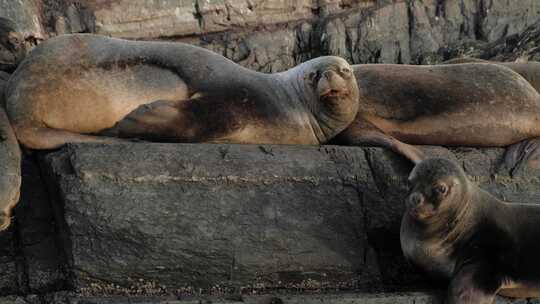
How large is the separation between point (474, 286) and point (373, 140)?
120 centimetres

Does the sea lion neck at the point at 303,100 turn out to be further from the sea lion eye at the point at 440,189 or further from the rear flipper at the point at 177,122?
the sea lion eye at the point at 440,189

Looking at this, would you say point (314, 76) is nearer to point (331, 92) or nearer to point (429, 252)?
point (331, 92)

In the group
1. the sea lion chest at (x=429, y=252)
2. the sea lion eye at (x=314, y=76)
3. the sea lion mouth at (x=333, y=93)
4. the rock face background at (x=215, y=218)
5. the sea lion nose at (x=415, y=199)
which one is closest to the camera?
the rock face background at (x=215, y=218)

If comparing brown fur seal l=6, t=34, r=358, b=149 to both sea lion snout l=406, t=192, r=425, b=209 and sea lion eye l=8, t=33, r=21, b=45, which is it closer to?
sea lion eye l=8, t=33, r=21, b=45

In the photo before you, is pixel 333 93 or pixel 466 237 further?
pixel 333 93

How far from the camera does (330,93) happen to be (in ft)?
15.9

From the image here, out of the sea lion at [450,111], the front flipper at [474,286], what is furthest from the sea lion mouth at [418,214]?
the sea lion at [450,111]

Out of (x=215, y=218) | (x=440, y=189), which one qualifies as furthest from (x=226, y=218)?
(x=440, y=189)

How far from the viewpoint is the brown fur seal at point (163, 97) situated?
4.46 m

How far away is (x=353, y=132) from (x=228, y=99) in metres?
0.83

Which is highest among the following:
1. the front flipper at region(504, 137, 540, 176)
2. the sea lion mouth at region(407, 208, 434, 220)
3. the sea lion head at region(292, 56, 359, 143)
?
the sea lion head at region(292, 56, 359, 143)

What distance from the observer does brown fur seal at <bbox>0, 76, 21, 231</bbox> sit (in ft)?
12.9

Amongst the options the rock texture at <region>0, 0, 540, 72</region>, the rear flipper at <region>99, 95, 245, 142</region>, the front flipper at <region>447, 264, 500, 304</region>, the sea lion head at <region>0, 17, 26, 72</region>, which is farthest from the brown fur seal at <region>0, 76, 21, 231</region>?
the rock texture at <region>0, 0, 540, 72</region>

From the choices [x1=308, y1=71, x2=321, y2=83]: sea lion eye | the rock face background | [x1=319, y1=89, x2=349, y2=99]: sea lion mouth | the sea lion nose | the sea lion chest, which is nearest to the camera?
the rock face background
